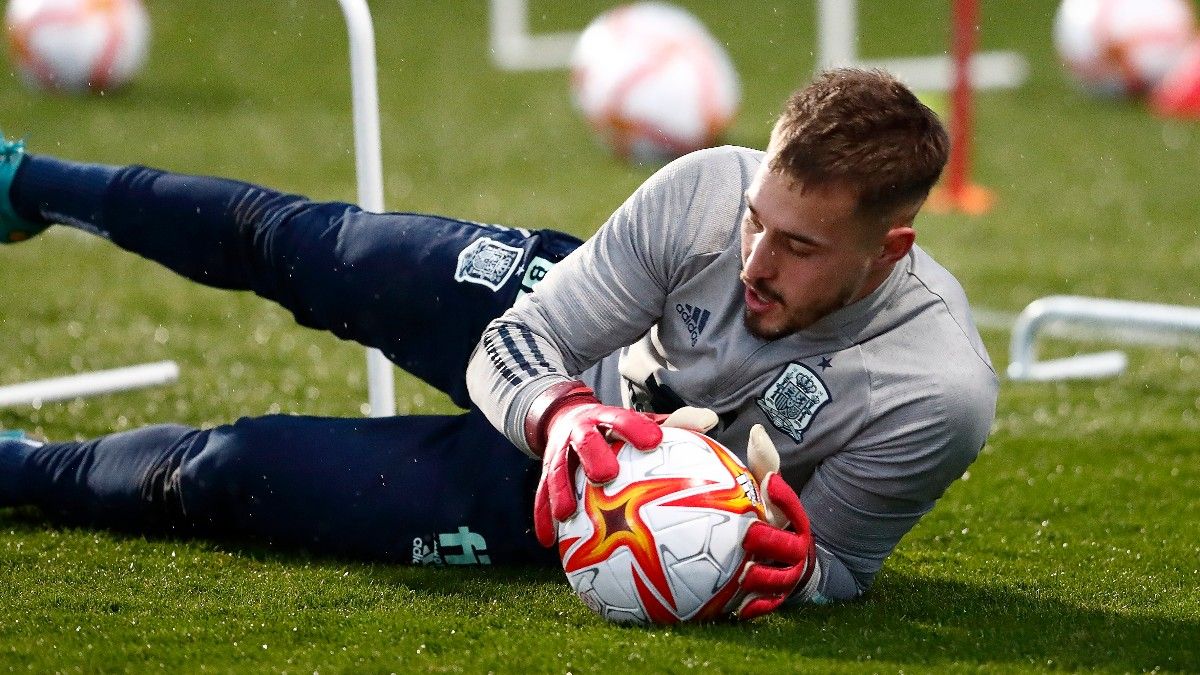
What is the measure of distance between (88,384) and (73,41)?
4.97 metres

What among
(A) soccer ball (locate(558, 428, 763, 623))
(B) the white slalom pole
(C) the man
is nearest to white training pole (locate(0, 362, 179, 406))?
(C) the man

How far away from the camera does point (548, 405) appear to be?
3064 millimetres

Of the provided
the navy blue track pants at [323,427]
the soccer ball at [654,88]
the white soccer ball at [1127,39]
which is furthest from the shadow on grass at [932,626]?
the white soccer ball at [1127,39]

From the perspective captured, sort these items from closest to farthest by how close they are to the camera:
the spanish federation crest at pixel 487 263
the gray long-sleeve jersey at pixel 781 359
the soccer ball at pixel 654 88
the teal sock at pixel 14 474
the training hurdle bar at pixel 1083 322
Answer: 1. the gray long-sleeve jersey at pixel 781 359
2. the spanish federation crest at pixel 487 263
3. the teal sock at pixel 14 474
4. the training hurdle bar at pixel 1083 322
5. the soccer ball at pixel 654 88

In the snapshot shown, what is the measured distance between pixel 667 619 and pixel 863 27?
10181mm

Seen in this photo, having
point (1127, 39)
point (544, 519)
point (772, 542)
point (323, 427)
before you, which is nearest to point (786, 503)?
point (772, 542)

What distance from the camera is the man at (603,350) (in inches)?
118

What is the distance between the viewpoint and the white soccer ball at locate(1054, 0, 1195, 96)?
33.7ft

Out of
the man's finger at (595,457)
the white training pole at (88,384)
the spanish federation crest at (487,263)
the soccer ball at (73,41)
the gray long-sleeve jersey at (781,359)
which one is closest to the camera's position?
the man's finger at (595,457)

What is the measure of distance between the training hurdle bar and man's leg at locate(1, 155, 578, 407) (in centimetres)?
208

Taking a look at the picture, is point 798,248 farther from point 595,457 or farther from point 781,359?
point 595,457

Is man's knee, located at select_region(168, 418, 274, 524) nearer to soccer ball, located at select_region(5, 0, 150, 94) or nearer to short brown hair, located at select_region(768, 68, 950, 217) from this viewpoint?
short brown hair, located at select_region(768, 68, 950, 217)

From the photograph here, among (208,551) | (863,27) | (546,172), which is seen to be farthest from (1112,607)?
(863,27)

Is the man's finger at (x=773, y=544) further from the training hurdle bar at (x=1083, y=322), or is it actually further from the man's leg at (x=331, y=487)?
the training hurdle bar at (x=1083, y=322)
